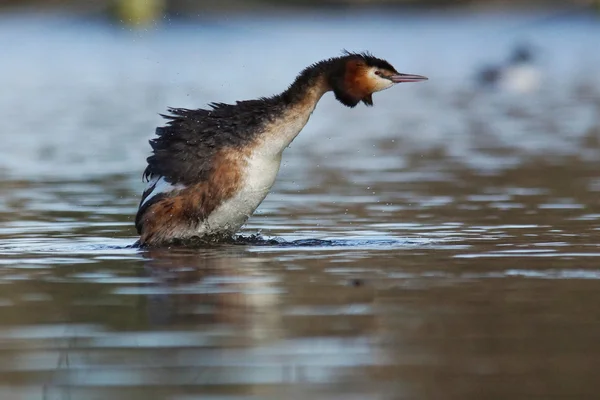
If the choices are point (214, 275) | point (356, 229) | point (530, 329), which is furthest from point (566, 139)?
point (530, 329)

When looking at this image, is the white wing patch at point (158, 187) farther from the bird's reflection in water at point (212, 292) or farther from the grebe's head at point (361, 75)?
the grebe's head at point (361, 75)

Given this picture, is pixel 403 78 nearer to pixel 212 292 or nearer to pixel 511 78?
pixel 212 292

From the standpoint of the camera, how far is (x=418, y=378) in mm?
5793

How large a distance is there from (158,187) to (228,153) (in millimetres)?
623

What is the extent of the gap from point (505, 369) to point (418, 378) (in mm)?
376

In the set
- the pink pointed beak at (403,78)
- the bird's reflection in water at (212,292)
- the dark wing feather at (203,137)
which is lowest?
the bird's reflection in water at (212,292)

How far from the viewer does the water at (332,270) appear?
19.5 ft

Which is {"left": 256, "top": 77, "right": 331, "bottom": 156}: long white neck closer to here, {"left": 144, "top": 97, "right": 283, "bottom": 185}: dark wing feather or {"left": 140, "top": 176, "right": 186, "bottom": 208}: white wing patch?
{"left": 144, "top": 97, "right": 283, "bottom": 185}: dark wing feather

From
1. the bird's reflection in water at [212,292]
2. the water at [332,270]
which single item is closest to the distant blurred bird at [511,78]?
the water at [332,270]

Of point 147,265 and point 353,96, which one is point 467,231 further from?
point 147,265

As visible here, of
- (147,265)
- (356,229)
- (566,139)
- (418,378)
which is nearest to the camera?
(418,378)

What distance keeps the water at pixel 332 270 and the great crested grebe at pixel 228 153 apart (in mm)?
284

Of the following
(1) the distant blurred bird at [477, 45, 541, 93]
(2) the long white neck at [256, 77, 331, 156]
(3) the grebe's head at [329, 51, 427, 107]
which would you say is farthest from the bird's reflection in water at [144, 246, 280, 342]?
(1) the distant blurred bird at [477, 45, 541, 93]

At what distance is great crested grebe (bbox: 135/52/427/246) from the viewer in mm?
10180
